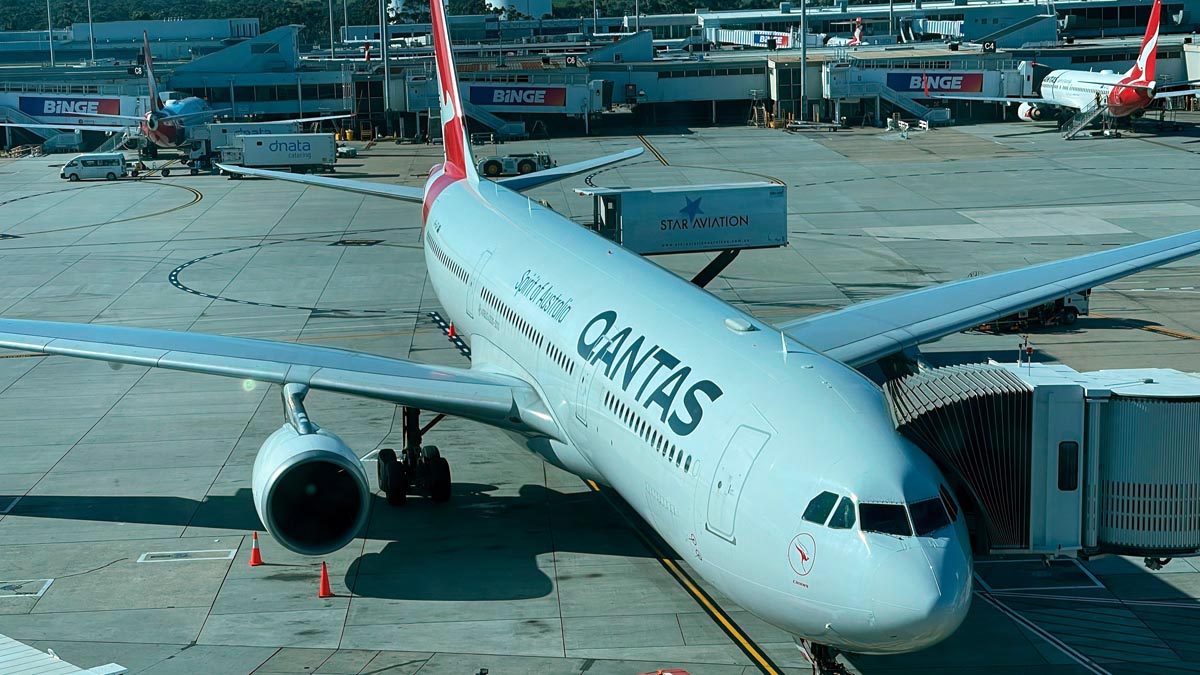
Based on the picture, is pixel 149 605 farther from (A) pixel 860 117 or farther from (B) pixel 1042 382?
(A) pixel 860 117

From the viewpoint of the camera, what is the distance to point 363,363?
23.1 metres

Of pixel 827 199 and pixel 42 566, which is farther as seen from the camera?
pixel 827 199

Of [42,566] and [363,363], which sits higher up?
[363,363]

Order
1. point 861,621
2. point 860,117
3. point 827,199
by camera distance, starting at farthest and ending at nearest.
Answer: point 860,117 < point 827,199 < point 861,621

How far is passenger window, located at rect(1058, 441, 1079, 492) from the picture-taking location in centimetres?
1611

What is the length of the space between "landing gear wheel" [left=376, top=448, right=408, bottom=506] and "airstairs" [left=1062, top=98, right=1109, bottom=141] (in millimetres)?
63820

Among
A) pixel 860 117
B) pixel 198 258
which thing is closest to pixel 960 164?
pixel 860 117

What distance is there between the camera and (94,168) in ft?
243

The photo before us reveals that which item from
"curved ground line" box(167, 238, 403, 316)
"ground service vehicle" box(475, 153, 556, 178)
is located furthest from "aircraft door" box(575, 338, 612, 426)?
"ground service vehicle" box(475, 153, 556, 178)

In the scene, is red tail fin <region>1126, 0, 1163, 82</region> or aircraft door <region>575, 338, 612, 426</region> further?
red tail fin <region>1126, 0, 1163, 82</region>

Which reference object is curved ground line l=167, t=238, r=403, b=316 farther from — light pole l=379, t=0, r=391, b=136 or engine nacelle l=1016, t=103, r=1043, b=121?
engine nacelle l=1016, t=103, r=1043, b=121

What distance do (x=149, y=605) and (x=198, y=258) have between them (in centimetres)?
3212

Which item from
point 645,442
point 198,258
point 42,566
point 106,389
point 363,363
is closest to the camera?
point 645,442

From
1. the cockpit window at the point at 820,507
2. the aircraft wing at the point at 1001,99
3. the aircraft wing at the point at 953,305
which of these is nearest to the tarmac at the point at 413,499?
the cockpit window at the point at 820,507
